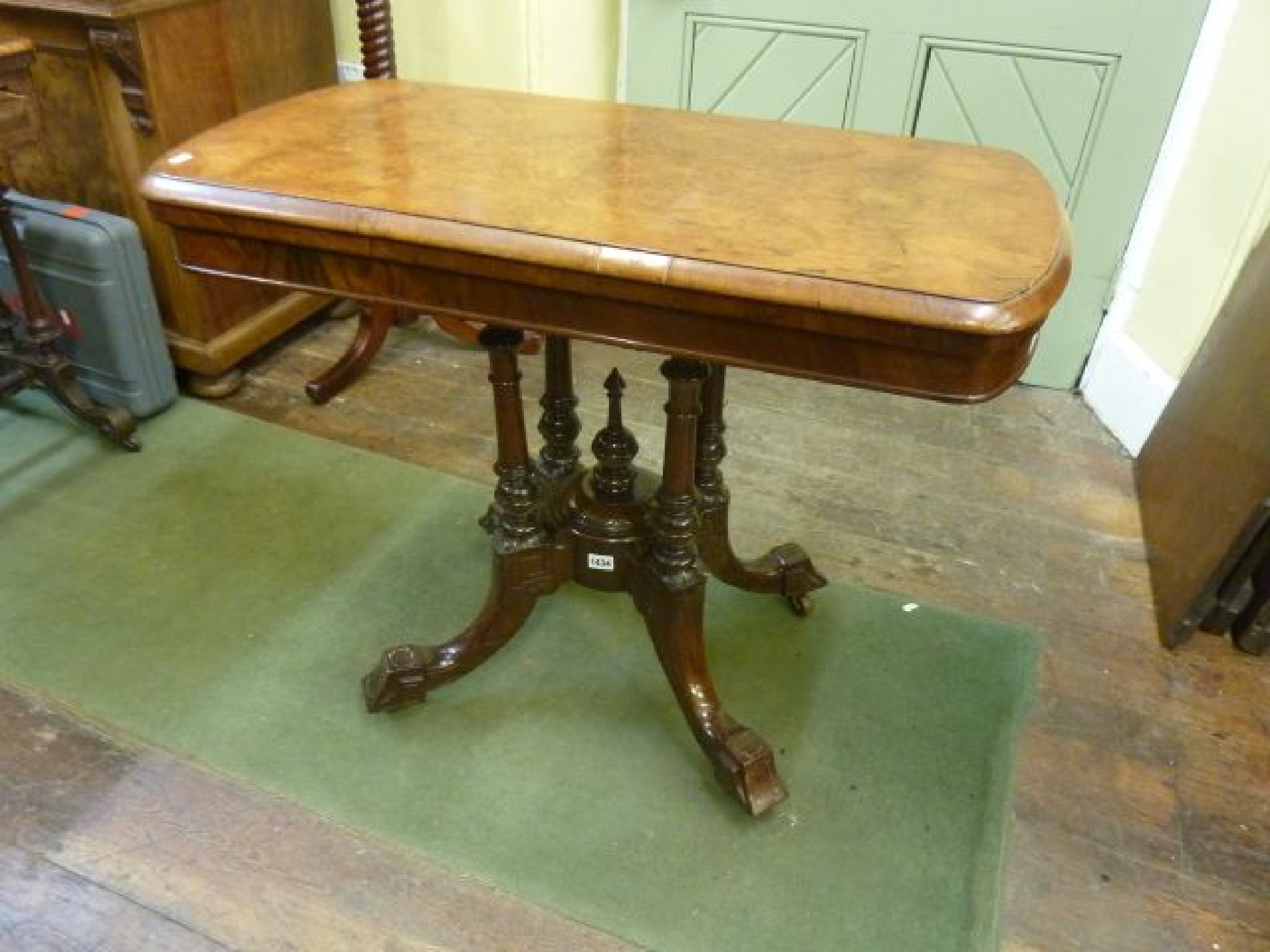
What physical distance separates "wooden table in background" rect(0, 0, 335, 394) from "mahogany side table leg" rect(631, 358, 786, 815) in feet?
3.84

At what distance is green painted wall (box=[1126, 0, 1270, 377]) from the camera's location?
1770mm

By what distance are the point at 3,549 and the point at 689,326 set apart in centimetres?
149

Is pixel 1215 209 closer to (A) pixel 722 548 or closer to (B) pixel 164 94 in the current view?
(A) pixel 722 548

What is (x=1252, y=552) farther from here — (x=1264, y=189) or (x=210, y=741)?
(x=210, y=741)

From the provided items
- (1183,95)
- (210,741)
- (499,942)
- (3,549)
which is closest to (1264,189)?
(1183,95)

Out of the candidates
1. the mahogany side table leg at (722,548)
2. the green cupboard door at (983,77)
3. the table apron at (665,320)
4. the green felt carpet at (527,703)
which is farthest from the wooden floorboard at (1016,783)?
the table apron at (665,320)

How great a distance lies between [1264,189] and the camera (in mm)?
1757

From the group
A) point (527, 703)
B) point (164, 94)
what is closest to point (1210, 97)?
point (527, 703)

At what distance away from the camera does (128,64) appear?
1.79 m

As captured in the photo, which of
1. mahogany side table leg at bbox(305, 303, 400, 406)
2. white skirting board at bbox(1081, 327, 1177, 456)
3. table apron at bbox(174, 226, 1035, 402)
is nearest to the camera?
table apron at bbox(174, 226, 1035, 402)

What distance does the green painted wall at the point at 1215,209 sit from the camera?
5.81 ft

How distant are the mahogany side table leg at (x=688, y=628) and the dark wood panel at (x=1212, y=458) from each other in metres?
0.82

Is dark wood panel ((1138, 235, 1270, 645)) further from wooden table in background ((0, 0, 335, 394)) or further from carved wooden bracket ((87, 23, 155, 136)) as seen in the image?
carved wooden bracket ((87, 23, 155, 136))

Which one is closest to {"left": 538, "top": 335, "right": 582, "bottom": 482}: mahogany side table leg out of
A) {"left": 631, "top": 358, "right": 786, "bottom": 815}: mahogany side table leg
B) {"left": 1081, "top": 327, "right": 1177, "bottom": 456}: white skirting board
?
{"left": 631, "top": 358, "right": 786, "bottom": 815}: mahogany side table leg
